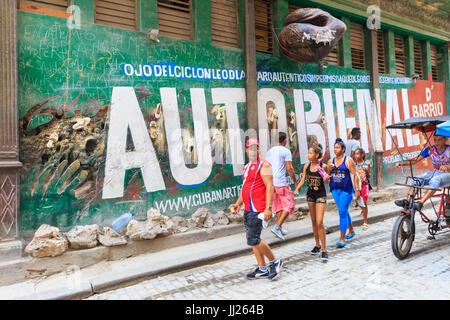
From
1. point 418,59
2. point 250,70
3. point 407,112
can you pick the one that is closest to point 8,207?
point 250,70

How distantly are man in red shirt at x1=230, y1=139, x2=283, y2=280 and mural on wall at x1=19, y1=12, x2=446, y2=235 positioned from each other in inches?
92.7

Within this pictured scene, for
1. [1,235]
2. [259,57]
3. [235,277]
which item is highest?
[259,57]

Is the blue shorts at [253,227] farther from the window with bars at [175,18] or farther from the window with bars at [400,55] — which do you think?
the window with bars at [400,55]

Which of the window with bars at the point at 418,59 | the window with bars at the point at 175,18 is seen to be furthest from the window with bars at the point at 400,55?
the window with bars at the point at 175,18

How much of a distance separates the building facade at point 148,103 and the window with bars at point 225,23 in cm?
3

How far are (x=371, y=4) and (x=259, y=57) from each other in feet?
16.3

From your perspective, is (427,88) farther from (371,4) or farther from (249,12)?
(249,12)

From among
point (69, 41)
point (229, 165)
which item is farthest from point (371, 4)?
point (69, 41)

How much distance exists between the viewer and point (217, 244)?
6.09m

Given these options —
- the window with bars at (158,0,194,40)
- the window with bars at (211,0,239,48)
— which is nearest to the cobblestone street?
the window with bars at (158,0,194,40)

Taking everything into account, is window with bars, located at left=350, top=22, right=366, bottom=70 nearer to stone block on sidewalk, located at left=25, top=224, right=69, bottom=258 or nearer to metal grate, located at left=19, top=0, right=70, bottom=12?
metal grate, located at left=19, top=0, right=70, bottom=12

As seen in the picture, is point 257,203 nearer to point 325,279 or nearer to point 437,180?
point 325,279

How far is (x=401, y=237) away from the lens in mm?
4949

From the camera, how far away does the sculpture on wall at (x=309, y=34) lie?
7.18 metres
